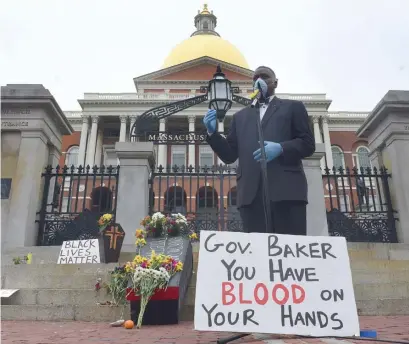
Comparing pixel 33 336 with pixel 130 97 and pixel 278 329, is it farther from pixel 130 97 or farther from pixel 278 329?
pixel 130 97

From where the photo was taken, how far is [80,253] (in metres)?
6.89

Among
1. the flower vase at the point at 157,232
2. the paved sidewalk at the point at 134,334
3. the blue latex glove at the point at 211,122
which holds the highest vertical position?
the blue latex glove at the point at 211,122

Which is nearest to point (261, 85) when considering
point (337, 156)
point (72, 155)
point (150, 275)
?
point (150, 275)

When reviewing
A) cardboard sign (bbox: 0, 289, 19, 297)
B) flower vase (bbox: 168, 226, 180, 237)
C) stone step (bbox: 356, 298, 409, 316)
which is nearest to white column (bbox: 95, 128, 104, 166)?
cardboard sign (bbox: 0, 289, 19, 297)

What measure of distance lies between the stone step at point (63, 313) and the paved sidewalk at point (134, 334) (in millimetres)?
185

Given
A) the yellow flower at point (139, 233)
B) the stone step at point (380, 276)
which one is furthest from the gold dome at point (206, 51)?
the yellow flower at point (139, 233)

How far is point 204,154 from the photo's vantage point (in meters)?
36.6

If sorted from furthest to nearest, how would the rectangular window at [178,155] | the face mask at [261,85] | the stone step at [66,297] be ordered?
the rectangular window at [178,155], the stone step at [66,297], the face mask at [261,85]

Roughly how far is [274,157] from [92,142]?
4087cm

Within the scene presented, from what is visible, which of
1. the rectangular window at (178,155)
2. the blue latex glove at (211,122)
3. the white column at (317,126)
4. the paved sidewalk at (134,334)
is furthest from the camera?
the white column at (317,126)

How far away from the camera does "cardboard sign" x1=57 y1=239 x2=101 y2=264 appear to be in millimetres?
6809

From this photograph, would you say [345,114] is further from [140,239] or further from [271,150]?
[271,150]

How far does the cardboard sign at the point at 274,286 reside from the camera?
241 centimetres

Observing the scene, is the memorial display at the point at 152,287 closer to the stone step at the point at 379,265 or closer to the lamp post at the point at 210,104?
the stone step at the point at 379,265
